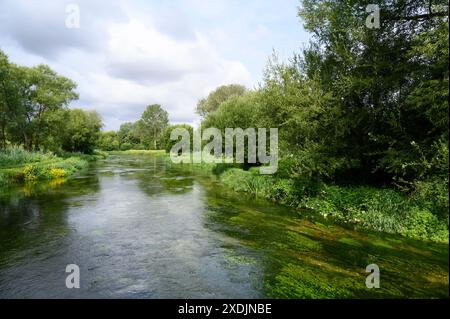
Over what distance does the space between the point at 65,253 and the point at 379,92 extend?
15.0m

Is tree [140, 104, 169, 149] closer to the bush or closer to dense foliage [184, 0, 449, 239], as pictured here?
the bush

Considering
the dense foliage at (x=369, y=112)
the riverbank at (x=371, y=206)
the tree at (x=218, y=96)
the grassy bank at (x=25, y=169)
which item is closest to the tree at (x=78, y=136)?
the grassy bank at (x=25, y=169)

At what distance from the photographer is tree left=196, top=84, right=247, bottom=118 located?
69.9 metres

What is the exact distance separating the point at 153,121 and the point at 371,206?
119048 millimetres

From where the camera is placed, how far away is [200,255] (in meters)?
11.1

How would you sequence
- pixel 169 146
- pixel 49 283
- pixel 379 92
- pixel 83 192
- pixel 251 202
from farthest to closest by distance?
1. pixel 169 146
2. pixel 83 192
3. pixel 251 202
4. pixel 379 92
5. pixel 49 283

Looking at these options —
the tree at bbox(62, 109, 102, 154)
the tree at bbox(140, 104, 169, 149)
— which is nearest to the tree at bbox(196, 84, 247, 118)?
the tree at bbox(62, 109, 102, 154)

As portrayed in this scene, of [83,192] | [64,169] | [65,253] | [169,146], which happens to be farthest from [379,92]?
[169,146]

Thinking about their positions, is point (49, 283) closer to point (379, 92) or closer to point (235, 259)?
point (235, 259)

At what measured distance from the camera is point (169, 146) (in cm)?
7356

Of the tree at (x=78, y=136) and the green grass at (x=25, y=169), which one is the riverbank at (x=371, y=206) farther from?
the tree at (x=78, y=136)

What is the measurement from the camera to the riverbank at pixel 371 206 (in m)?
12.3

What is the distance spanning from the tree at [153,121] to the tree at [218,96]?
55.9 meters

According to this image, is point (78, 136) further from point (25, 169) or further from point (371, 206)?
point (371, 206)
